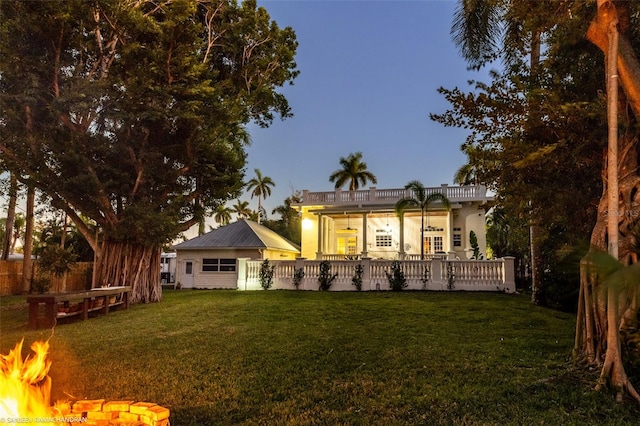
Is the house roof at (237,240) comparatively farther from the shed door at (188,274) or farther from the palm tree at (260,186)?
the palm tree at (260,186)

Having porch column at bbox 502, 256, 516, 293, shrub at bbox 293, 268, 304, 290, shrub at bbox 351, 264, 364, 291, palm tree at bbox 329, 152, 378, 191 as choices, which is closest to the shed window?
shrub at bbox 293, 268, 304, 290

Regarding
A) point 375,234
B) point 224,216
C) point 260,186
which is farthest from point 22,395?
point 224,216

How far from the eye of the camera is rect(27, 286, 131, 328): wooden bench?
30.5 feet

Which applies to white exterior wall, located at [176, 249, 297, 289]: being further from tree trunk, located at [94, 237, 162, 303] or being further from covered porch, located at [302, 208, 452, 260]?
tree trunk, located at [94, 237, 162, 303]

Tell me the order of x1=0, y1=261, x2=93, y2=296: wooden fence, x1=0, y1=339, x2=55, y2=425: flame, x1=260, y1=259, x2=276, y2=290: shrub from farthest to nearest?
x1=0, y1=261, x2=93, y2=296: wooden fence, x1=260, y1=259, x2=276, y2=290: shrub, x1=0, y1=339, x2=55, y2=425: flame

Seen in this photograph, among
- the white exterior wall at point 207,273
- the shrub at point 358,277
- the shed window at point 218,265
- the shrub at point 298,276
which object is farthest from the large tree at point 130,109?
the shed window at point 218,265

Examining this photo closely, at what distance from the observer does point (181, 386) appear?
443 centimetres

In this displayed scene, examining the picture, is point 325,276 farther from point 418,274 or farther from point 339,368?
point 339,368

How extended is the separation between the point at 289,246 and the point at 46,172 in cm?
1589

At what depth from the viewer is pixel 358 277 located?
16.1 meters

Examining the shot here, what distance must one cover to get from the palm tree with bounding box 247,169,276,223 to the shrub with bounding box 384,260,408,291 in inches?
1340

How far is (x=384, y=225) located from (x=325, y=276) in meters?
7.95

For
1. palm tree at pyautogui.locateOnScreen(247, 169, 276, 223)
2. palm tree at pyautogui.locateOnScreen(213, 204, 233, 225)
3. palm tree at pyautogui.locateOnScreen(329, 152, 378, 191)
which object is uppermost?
palm tree at pyautogui.locateOnScreen(247, 169, 276, 223)

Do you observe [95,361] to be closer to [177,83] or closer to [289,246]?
[177,83]
